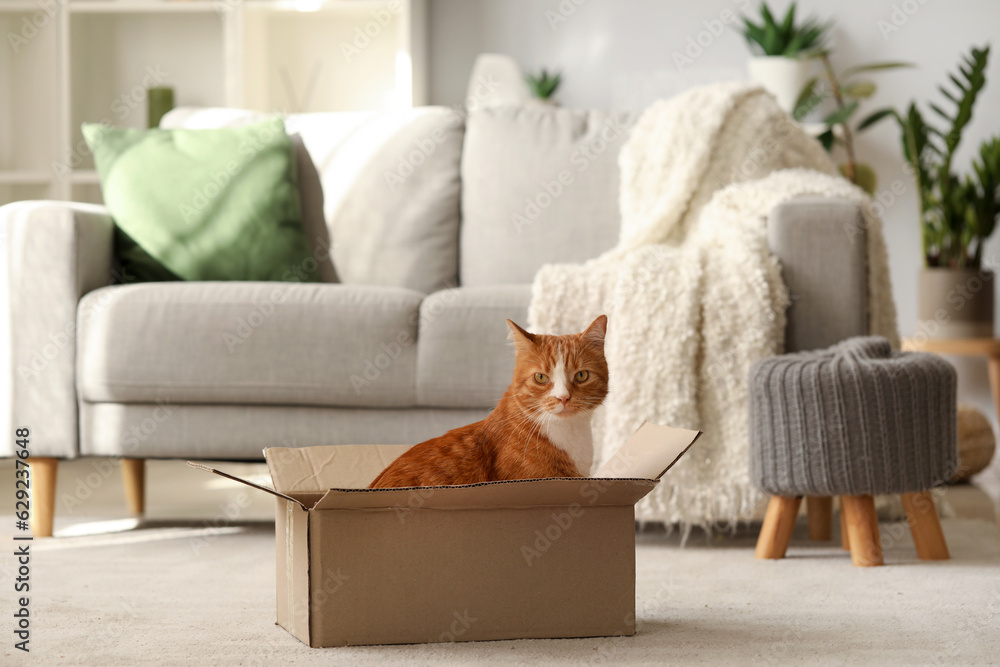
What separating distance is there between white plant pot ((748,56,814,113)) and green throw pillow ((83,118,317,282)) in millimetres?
1601

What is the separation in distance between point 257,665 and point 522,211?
1500 mm

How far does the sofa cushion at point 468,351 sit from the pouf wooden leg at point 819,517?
621 millimetres

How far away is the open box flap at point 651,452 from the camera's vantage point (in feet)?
3.49

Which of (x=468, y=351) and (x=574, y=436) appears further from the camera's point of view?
(x=468, y=351)

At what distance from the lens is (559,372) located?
1.10 meters

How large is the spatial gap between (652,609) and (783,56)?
7.52 ft

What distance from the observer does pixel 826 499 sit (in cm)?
179

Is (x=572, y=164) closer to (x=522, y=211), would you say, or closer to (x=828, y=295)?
(x=522, y=211)

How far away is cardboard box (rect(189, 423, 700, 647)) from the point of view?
1.03m

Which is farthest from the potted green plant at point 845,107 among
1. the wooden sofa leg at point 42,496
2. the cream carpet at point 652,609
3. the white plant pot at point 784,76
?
the wooden sofa leg at point 42,496

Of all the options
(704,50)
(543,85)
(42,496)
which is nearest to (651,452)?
(42,496)

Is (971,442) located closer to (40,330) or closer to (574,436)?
(574,436)

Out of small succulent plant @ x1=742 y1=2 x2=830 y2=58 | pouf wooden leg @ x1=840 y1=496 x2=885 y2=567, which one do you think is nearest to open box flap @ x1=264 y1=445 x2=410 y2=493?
pouf wooden leg @ x1=840 y1=496 x2=885 y2=567

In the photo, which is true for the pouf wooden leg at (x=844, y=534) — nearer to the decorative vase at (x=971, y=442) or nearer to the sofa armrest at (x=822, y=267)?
the sofa armrest at (x=822, y=267)
